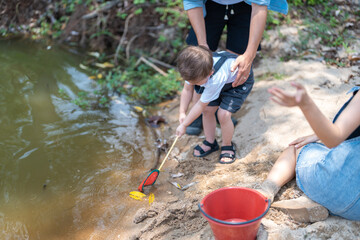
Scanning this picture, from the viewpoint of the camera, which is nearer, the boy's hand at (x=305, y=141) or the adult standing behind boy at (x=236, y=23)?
the boy's hand at (x=305, y=141)

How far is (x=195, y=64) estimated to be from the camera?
7.92ft

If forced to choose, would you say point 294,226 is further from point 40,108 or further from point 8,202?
point 40,108

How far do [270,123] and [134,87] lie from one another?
200 cm

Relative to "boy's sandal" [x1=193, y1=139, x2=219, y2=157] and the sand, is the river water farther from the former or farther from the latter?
"boy's sandal" [x1=193, y1=139, x2=219, y2=157]

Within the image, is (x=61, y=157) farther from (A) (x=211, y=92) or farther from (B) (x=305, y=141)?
(B) (x=305, y=141)

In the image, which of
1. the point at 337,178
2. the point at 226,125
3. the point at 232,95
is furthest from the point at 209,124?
the point at 337,178

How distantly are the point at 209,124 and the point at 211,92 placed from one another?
49cm

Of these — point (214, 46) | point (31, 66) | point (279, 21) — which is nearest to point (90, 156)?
point (214, 46)


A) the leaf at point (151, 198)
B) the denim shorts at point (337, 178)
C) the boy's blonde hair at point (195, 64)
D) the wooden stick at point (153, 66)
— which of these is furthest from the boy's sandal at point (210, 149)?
the wooden stick at point (153, 66)

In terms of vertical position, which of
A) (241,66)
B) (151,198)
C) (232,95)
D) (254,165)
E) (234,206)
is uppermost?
(241,66)

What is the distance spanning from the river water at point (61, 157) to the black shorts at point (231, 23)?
1214 millimetres

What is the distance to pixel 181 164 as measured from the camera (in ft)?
9.89

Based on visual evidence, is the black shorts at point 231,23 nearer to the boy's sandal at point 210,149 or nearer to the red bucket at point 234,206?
the boy's sandal at point 210,149

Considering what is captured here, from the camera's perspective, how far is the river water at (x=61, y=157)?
250cm
